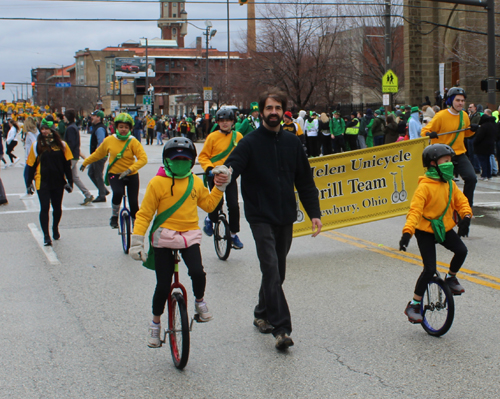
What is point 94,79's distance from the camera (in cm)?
15425

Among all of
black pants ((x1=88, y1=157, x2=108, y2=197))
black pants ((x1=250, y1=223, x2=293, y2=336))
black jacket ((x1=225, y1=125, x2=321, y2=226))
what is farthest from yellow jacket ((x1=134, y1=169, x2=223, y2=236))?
black pants ((x1=88, y1=157, x2=108, y2=197))

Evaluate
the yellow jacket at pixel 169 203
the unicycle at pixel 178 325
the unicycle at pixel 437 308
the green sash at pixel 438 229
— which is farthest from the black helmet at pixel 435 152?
the unicycle at pixel 178 325

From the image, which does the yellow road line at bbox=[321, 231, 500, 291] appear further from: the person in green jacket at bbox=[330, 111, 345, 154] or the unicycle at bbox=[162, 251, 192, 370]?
the person in green jacket at bbox=[330, 111, 345, 154]

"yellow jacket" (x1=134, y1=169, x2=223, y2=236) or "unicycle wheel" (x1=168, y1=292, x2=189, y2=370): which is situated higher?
"yellow jacket" (x1=134, y1=169, x2=223, y2=236)

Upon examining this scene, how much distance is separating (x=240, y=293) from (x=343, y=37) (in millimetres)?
44534

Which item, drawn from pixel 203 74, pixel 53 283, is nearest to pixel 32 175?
pixel 53 283

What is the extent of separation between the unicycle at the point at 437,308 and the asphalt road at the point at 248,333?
0.10 meters

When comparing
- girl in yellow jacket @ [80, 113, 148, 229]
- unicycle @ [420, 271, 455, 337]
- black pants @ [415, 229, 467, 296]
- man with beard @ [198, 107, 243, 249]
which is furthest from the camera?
girl in yellow jacket @ [80, 113, 148, 229]

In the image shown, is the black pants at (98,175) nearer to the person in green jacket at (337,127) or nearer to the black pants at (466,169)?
the black pants at (466,169)

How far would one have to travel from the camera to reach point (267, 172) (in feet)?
17.3

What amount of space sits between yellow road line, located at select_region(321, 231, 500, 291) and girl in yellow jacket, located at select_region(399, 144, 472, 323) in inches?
65.5

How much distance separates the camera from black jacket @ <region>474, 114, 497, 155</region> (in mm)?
16527

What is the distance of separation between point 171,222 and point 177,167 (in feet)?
1.34

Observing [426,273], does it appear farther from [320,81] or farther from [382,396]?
[320,81]
